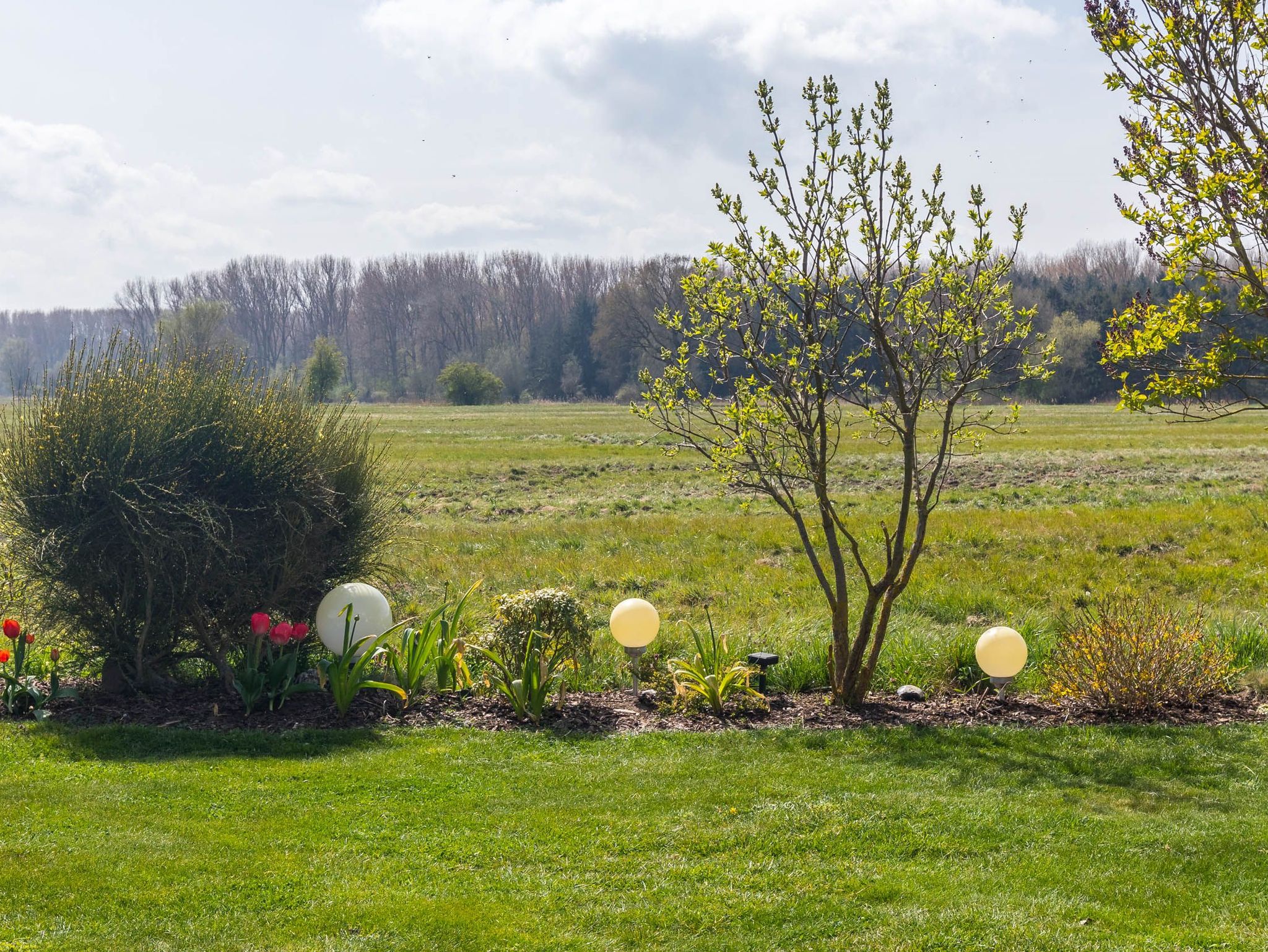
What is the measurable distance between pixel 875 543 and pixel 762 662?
25.4ft

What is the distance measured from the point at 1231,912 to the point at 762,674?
13.1ft

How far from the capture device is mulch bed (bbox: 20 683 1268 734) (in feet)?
24.7

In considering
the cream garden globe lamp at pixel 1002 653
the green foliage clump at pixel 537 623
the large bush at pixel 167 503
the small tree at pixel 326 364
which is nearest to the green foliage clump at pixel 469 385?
the small tree at pixel 326 364

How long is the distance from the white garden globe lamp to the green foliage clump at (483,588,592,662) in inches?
33.8

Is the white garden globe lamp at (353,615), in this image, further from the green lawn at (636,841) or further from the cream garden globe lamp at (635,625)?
the cream garden globe lamp at (635,625)

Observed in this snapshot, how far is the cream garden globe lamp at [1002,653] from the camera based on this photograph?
7.55m

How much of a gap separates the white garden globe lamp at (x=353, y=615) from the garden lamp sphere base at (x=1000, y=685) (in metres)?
4.54

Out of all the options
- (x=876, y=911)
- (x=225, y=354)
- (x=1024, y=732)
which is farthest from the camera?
(x=225, y=354)

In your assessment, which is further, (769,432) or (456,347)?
(456,347)

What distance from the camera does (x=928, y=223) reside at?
7.24 m

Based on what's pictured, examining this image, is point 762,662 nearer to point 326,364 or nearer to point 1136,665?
point 1136,665

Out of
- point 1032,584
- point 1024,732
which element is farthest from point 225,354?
point 1032,584

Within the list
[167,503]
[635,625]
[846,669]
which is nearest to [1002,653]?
[846,669]

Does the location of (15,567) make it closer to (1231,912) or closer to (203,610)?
(203,610)
